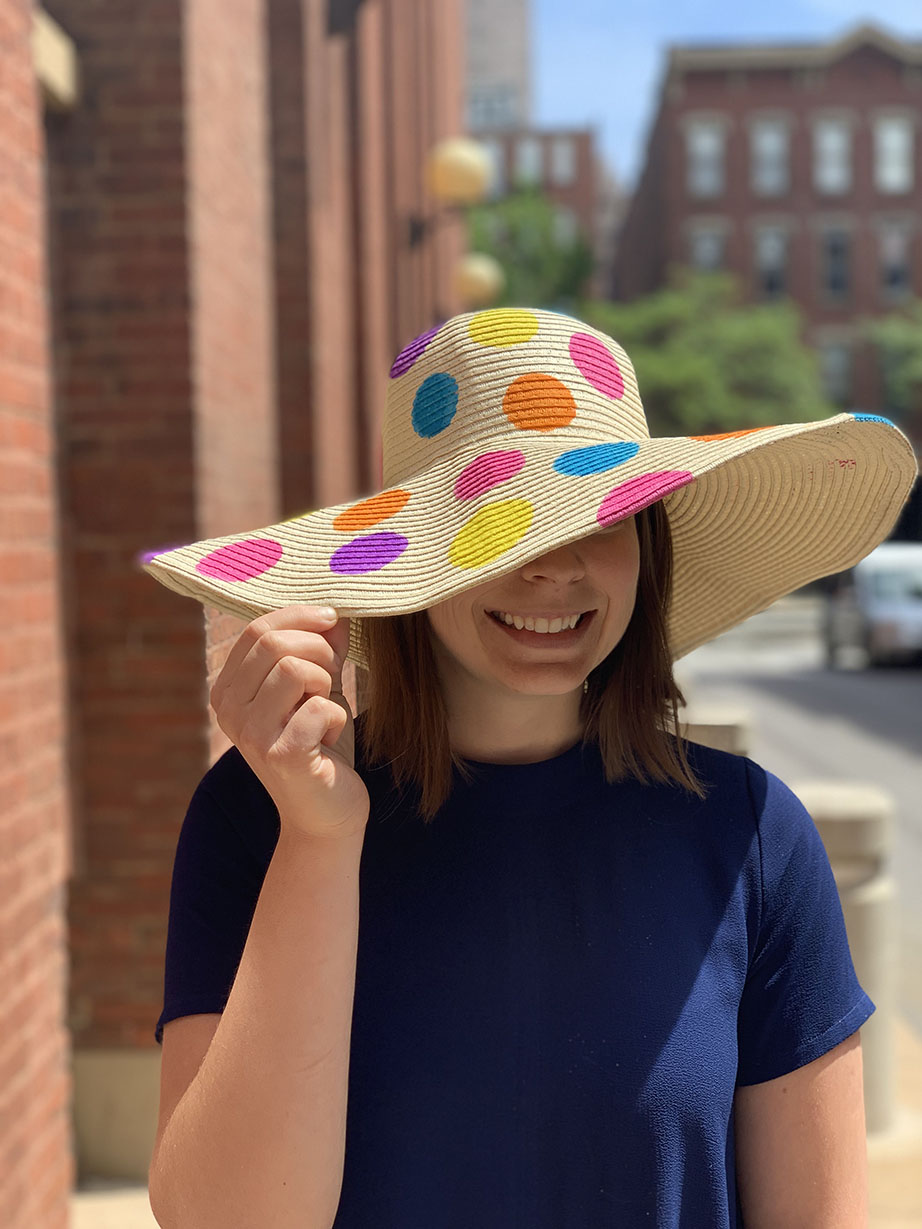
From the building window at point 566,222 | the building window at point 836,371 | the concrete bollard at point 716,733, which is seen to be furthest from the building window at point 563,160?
the concrete bollard at point 716,733

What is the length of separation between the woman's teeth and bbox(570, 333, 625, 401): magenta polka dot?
0.87ft

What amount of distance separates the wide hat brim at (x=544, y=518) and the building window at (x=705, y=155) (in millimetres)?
51155

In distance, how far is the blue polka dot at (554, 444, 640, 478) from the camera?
132 cm

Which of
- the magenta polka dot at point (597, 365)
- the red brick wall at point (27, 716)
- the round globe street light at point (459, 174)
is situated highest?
the round globe street light at point (459, 174)

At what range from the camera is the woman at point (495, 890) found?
116cm

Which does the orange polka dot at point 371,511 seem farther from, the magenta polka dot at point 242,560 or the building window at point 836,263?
the building window at point 836,263

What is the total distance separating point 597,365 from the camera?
4.69 ft

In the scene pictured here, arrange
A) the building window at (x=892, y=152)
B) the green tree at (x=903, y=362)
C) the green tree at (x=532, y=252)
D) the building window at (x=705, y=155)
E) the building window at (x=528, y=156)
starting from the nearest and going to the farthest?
1. the green tree at (x=903, y=362)
2. the building window at (x=705, y=155)
3. the building window at (x=892, y=152)
4. the green tree at (x=532, y=252)
5. the building window at (x=528, y=156)

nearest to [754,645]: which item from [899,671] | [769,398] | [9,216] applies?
[899,671]

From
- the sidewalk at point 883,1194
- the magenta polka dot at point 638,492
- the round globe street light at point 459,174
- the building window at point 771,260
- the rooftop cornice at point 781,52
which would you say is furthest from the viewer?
the building window at point 771,260

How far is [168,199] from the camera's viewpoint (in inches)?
158

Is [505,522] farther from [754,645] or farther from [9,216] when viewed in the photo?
[754,645]

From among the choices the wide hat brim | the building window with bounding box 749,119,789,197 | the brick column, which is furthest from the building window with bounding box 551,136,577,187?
Answer: the wide hat brim

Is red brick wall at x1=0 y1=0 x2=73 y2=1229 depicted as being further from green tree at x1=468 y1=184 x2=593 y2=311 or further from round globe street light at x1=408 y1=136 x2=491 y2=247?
green tree at x1=468 y1=184 x2=593 y2=311
